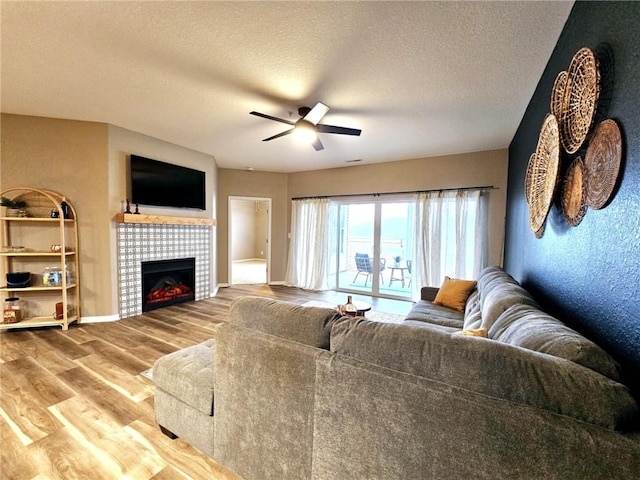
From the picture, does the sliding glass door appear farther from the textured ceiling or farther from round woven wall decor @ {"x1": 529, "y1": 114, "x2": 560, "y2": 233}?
round woven wall decor @ {"x1": 529, "y1": 114, "x2": 560, "y2": 233}

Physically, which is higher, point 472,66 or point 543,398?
point 472,66

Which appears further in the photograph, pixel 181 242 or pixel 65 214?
pixel 181 242

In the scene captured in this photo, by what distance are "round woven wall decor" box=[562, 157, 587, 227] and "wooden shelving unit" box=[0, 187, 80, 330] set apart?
15.6 ft

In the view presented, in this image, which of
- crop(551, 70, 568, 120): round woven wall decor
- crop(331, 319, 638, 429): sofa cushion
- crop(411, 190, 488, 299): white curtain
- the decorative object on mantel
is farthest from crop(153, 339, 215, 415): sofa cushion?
crop(411, 190, 488, 299): white curtain

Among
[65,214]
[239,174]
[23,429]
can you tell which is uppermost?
[239,174]

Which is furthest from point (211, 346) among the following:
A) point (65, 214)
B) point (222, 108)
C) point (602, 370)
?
point (65, 214)

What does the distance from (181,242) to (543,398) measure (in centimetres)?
482

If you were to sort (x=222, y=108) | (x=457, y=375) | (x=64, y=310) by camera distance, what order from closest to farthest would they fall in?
(x=457, y=375)
(x=222, y=108)
(x=64, y=310)

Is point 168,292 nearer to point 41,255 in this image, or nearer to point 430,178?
point 41,255

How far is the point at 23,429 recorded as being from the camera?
1703 mm

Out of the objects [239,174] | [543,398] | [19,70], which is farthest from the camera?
[239,174]

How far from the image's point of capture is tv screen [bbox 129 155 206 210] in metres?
3.84

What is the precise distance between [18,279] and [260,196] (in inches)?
156

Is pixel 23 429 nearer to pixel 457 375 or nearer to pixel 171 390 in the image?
pixel 171 390
